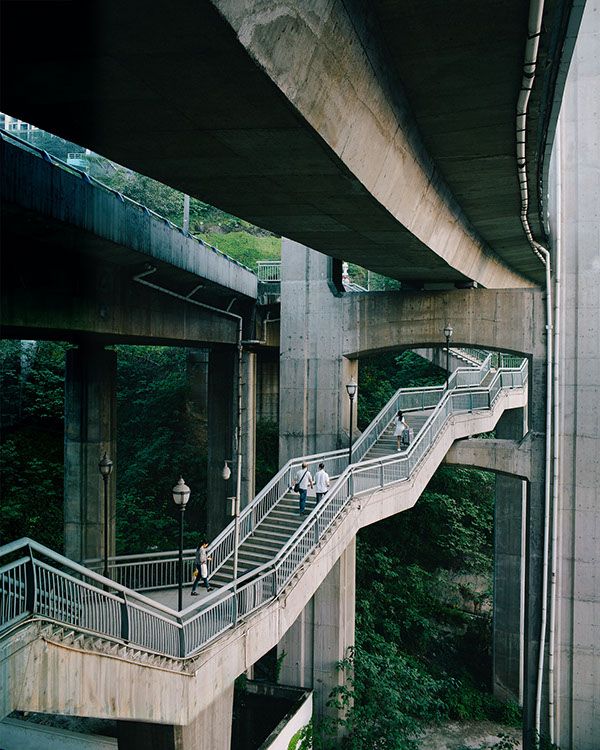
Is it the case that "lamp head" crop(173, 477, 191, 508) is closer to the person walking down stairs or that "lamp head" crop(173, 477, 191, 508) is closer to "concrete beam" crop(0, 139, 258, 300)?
"concrete beam" crop(0, 139, 258, 300)

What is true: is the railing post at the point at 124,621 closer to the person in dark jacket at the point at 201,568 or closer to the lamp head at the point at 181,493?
the lamp head at the point at 181,493

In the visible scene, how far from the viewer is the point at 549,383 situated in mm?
19734

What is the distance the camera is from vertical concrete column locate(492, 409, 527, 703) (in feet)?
86.1

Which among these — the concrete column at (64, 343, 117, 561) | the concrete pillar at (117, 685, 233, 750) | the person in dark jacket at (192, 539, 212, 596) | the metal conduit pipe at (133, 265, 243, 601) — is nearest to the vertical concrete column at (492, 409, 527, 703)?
the metal conduit pipe at (133, 265, 243, 601)

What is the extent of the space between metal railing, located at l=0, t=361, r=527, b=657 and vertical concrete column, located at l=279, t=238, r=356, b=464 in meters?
4.06

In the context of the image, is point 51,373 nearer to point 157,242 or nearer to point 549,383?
point 157,242

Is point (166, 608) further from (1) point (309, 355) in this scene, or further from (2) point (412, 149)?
(1) point (309, 355)

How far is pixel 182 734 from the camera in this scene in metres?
12.6

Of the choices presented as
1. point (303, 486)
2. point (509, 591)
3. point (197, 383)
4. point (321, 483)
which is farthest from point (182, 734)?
point (197, 383)

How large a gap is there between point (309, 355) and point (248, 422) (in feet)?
13.5

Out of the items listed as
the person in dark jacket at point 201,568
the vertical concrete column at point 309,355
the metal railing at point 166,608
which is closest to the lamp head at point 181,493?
the metal railing at point 166,608

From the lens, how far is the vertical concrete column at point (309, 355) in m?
22.2

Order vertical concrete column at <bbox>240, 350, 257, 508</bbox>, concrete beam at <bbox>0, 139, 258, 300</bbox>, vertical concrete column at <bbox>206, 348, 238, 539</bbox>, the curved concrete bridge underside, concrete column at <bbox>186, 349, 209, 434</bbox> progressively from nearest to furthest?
the curved concrete bridge underside → concrete beam at <bbox>0, 139, 258, 300</bbox> → vertical concrete column at <bbox>206, 348, 238, 539</bbox> → vertical concrete column at <bbox>240, 350, 257, 508</bbox> → concrete column at <bbox>186, 349, 209, 434</bbox>

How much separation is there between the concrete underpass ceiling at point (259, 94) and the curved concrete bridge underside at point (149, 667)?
5.37 meters
